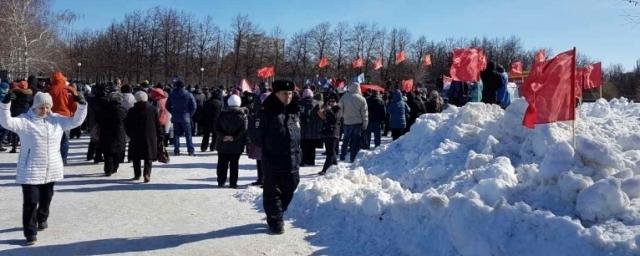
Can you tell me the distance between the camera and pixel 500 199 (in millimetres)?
6102

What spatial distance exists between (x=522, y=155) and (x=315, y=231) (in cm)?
350

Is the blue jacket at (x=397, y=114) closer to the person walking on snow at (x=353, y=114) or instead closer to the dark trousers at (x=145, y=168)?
the person walking on snow at (x=353, y=114)

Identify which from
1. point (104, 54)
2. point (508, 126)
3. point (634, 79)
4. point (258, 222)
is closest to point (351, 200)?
point (258, 222)

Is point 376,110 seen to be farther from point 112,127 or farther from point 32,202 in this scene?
point 32,202

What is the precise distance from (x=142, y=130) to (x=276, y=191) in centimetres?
459

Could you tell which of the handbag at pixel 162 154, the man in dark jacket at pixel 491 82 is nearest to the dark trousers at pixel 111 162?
the handbag at pixel 162 154

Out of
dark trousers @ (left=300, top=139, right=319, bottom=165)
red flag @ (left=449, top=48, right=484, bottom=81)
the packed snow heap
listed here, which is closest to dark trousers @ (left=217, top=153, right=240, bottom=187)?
the packed snow heap

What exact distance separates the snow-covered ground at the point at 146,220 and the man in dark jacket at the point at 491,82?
496cm

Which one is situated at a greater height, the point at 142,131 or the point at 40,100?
the point at 40,100

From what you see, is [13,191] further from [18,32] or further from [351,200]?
[18,32]

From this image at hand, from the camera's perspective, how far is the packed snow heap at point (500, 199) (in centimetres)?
540

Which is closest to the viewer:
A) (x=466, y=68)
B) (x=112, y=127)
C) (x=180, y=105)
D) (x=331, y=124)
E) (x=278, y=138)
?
(x=278, y=138)

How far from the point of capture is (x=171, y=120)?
1488 centimetres

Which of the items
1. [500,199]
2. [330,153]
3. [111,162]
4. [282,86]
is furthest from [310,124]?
[500,199]
